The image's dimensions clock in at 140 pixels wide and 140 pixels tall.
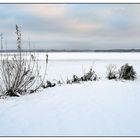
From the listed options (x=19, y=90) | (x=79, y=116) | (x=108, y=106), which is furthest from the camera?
(x=19, y=90)

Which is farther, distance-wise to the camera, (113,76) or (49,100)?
(113,76)

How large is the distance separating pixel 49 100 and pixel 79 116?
1.57 m

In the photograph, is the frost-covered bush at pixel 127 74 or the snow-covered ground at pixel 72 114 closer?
the snow-covered ground at pixel 72 114

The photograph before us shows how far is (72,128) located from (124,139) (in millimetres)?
913

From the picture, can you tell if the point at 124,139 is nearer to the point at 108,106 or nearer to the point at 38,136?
the point at 38,136

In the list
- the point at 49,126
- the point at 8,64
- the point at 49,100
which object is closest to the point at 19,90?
the point at 8,64

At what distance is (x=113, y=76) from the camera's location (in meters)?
14.0

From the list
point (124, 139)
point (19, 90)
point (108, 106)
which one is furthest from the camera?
point (19, 90)

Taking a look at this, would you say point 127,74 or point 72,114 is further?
point 127,74

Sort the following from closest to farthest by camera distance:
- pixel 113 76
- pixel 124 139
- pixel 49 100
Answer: pixel 124 139, pixel 49 100, pixel 113 76

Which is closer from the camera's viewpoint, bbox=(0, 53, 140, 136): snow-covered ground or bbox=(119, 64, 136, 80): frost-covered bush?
bbox=(0, 53, 140, 136): snow-covered ground

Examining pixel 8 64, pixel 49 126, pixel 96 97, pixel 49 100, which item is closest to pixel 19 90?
pixel 8 64

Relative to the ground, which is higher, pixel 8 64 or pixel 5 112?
pixel 8 64

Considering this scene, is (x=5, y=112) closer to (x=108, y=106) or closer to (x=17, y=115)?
(x=17, y=115)
